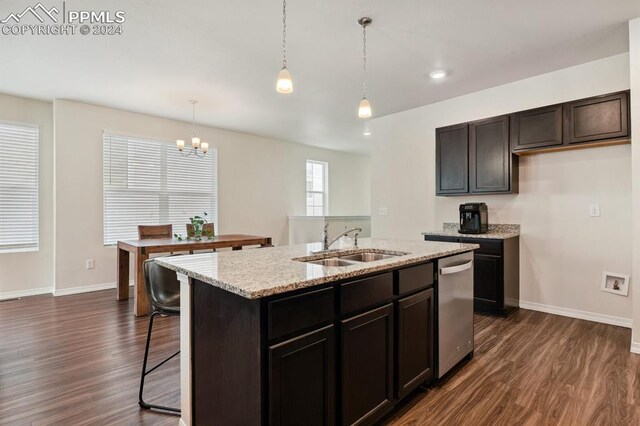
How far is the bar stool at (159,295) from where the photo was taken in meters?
1.93

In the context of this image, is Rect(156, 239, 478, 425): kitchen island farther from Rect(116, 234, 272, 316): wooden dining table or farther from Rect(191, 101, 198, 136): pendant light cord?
Rect(191, 101, 198, 136): pendant light cord

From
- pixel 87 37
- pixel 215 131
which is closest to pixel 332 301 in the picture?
pixel 87 37

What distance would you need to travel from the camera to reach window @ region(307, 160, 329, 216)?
7582 millimetres

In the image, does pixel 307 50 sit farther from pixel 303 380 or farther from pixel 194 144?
pixel 303 380

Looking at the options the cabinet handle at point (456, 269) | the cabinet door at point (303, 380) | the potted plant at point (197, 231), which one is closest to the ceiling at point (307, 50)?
the potted plant at point (197, 231)

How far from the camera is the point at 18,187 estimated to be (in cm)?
433

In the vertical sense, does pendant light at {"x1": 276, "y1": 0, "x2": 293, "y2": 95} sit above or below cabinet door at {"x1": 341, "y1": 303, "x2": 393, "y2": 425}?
above

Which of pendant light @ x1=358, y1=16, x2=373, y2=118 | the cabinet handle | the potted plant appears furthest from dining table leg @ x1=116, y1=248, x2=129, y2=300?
the cabinet handle

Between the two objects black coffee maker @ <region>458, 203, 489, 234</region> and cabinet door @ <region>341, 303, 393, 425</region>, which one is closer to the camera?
cabinet door @ <region>341, 303, 393, 425</region>

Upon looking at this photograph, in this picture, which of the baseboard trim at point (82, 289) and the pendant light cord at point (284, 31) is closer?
the pendant light cord at point (284, 31)

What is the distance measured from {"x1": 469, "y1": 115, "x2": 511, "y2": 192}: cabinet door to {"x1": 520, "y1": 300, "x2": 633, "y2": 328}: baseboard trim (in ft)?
4.44

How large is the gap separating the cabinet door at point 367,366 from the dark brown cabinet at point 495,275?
2.22m

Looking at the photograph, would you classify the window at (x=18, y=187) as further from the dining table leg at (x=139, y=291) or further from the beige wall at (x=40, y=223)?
the dining table leg at (x=139, y=291)

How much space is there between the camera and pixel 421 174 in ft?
15.4
